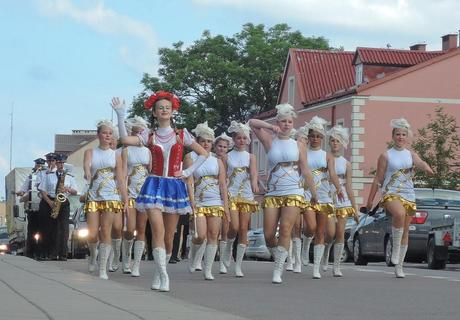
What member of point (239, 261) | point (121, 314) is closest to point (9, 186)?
point (239, 261)

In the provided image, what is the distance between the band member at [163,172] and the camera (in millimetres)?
14953

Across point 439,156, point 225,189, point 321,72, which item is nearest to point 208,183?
point 225,189

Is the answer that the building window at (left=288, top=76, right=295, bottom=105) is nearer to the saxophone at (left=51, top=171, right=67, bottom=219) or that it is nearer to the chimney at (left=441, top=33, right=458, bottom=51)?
the chimney at (left=441, top=33, right=458, bottom=51)

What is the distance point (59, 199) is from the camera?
89.4 ft

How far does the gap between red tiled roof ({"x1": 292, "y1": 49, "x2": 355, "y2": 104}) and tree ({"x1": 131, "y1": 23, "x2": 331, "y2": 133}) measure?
1346 centimetres

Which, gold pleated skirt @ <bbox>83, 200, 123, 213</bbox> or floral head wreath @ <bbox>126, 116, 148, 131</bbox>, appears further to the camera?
floral head wreath @ <bbox>126, 116, 148, 131</bbox>

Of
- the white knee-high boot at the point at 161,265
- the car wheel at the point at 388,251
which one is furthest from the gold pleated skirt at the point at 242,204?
the car wheel at the point at 388,251

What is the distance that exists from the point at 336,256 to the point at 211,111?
239 feet

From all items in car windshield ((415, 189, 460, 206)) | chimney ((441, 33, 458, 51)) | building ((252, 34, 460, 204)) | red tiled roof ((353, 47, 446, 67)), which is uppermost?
chimney ((441, 33, 458, 51))

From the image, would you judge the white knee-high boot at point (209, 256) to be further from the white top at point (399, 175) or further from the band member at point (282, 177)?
the white top at point (399, 175)

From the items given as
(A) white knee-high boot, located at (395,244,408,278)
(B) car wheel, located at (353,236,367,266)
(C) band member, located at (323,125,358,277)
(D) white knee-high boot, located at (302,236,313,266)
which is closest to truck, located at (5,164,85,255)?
(B) car wheel, located at (353,236,367,266)

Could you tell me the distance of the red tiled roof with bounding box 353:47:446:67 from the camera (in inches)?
2699

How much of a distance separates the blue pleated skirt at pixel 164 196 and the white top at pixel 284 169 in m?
2.62

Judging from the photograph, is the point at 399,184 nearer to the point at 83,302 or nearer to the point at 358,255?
the point at 83,302
